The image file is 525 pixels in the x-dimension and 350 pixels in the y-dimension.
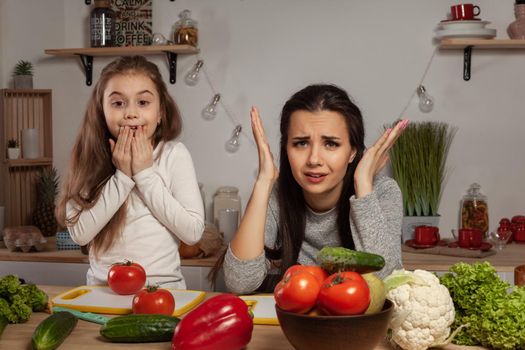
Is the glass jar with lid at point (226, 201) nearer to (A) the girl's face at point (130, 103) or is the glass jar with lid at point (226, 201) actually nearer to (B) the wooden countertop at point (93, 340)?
(A) the girl's face at point (130, 103)

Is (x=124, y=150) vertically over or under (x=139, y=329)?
over

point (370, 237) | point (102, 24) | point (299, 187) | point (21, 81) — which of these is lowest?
point (370, 237)

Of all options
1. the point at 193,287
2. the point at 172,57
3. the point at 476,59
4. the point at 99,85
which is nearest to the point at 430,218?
the point at 476,59

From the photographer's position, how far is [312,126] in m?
1.86

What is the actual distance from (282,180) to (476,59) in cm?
165

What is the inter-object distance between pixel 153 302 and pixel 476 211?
209cm

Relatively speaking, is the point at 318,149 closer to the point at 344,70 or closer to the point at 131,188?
the point at 131,188

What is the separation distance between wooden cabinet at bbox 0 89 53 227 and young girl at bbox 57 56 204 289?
1.28 meters

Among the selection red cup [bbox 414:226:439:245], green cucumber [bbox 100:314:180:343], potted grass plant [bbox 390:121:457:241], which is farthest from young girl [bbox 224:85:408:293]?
potted grass plant [bbox 390:121:457:241]

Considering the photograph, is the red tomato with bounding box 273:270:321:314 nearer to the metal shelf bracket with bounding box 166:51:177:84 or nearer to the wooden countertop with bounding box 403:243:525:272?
the wooden countertop with bounding box 403:243:525:272

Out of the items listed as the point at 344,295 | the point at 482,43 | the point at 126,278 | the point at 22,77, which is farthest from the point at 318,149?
the point at 22,77

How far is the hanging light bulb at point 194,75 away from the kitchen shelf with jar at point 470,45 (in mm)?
1068

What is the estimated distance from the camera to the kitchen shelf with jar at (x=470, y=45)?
3109 millimetres

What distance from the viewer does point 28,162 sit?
131 inches
